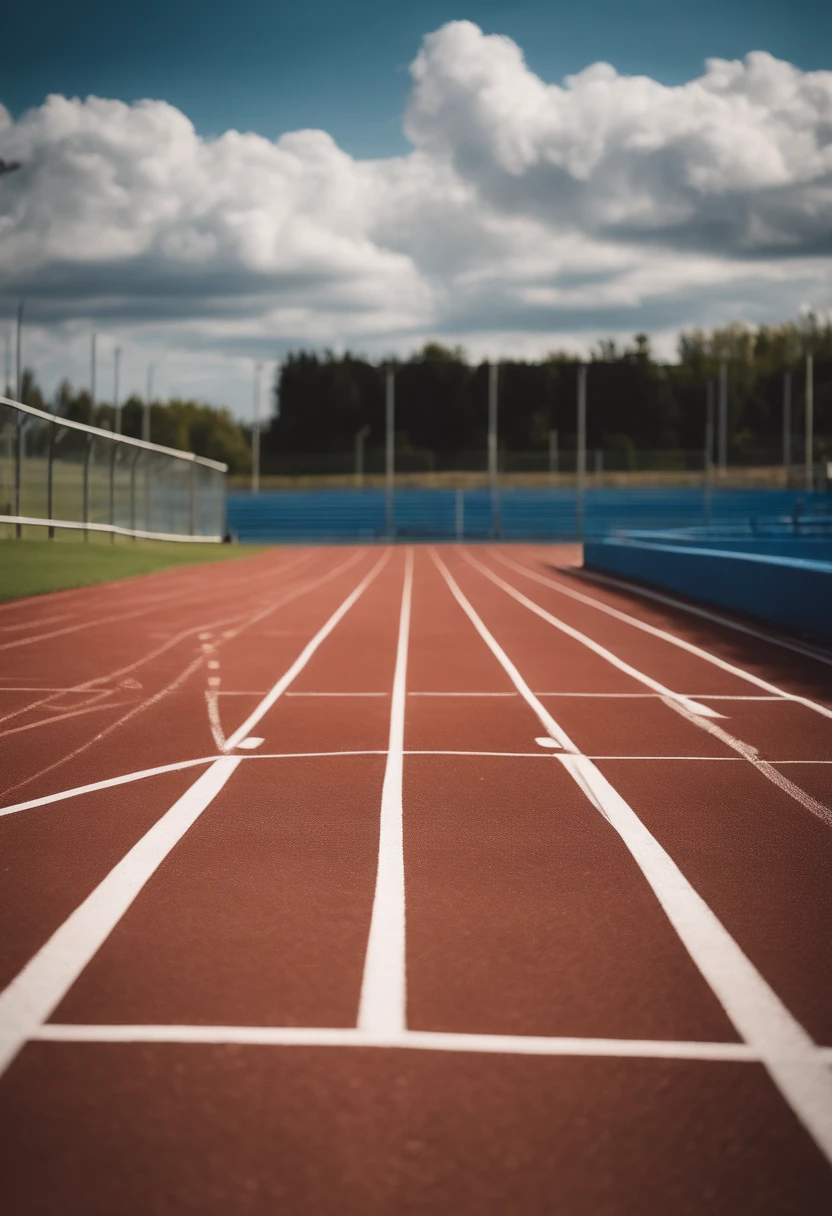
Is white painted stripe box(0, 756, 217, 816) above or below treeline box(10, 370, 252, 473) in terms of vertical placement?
below

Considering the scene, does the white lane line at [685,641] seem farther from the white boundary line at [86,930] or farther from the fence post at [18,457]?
the fence post at [18,457]

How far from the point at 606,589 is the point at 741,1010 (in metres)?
20.4

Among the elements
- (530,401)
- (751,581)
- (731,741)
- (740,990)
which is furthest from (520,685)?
(530,401)

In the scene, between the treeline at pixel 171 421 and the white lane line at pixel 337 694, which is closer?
the white lane line at pixel 337 694

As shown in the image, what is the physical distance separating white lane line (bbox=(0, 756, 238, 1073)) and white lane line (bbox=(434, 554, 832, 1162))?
1935mm

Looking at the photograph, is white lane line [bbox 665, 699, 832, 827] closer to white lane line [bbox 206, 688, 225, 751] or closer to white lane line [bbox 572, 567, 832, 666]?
white lane line [bbox 206, 688, 225, 751]

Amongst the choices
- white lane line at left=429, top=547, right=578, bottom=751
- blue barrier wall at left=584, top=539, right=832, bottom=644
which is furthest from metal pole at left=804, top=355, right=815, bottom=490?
white lane line at left=429, top=547, right=578, bottom=751

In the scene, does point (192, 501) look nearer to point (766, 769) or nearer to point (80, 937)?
point (766, 769)

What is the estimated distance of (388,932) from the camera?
4051 millimetres

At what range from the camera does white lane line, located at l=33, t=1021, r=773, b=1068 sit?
3.12m

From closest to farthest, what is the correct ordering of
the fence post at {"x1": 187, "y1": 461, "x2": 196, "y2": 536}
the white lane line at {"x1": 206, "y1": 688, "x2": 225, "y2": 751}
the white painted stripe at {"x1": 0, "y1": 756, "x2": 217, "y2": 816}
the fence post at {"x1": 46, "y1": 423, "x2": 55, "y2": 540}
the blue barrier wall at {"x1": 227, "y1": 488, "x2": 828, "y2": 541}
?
1. the white painted stripe at {"x1": 0, "y1": 756, "x2": 217, "y2": 816}
2. the white lane line at {"x1": 206, "y1": 688, "x2": 225, "y2": 751}
3. the fence post at {"x1": 46, "y1": 423, "x2": 55, "y2": 540}
4. the fence post at {"x1": 187, "y1": 461, "x2": 196, "y2": 536}
5. the blue barrier wall at {"x1": 227, "y1": 488, "x2": 828, "y2": 541}

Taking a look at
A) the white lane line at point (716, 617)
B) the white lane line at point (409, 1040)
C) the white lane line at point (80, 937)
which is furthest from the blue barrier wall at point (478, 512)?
the white lane line at point (409, 1040)

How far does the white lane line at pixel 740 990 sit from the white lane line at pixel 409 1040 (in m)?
0.07

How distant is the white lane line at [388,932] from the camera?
11.0 feet
